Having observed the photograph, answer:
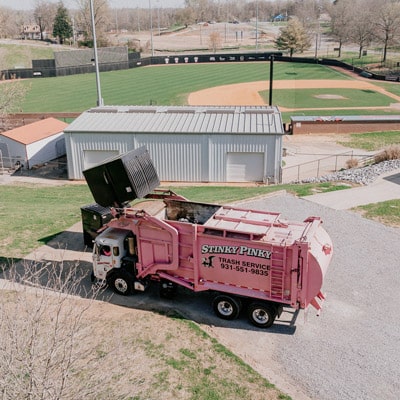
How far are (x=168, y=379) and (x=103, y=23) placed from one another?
421 feet

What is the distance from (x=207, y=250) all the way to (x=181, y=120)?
66.2ft

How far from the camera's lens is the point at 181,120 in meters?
32.9

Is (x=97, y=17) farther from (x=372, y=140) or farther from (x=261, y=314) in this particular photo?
(x=261, y=314)

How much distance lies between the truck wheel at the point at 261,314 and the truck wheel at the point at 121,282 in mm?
3842

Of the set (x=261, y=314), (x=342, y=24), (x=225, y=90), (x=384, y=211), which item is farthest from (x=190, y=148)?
(x=342, y=24)

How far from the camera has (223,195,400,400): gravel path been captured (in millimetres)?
11578

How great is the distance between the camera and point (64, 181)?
113ft

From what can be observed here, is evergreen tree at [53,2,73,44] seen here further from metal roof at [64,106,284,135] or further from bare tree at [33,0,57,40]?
metal roof at [64,106,284,135]

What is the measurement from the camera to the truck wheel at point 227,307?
14.0m

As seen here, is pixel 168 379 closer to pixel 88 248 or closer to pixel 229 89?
pixel 88 248

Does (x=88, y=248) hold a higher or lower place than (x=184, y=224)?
lower

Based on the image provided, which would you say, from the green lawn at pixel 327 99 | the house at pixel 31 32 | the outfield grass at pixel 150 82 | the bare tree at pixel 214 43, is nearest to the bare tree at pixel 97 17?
the bare tree at pixel 214 43

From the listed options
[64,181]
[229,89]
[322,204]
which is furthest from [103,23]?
[322,204]

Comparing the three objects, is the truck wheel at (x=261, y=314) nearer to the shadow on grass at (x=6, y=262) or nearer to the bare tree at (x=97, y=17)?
the shadow on grass at (x=6, y=262)
